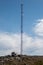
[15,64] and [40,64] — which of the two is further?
[15,64]

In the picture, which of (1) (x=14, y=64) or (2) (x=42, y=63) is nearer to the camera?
(2) (x=42, y=63)

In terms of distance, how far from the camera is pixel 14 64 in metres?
55.8

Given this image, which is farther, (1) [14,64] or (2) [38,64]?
(1) [14,64]

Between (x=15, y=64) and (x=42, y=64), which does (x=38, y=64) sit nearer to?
(x=42, y=64)

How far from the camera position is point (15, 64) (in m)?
55.5

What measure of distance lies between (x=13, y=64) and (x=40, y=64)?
10.8 meters

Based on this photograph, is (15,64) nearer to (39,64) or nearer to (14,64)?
(14,64)

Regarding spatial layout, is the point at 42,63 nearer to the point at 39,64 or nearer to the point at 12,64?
the point at 39,64

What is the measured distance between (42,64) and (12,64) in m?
11.4

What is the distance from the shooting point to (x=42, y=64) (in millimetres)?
45969

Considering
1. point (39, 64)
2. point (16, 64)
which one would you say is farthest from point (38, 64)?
point (16, 64)

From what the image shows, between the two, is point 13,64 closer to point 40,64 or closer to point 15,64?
point 15,64

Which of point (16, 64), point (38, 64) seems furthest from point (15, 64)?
point (38, 64)

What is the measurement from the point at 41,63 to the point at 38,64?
66 centimetres
